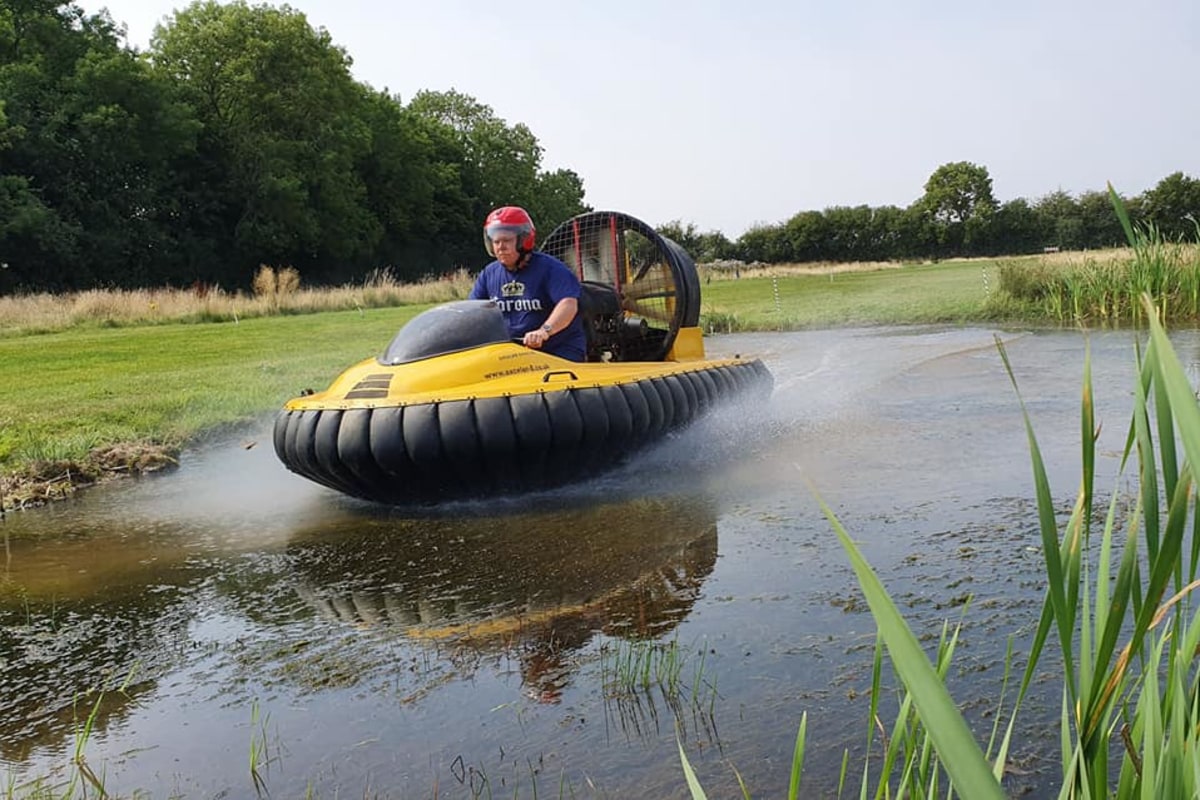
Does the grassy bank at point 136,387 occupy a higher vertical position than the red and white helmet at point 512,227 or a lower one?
lower

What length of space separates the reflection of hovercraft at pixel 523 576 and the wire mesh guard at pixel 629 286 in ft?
7.57

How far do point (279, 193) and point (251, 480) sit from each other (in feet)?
97.8

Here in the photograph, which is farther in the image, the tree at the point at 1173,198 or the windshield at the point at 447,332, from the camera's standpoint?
the tree at the point at 1173,198

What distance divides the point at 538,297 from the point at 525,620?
9.72 ft

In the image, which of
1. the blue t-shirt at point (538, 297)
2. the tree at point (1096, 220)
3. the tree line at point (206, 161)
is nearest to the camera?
the blue t-shirt at point (538, 297)

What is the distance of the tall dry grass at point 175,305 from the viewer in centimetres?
1750

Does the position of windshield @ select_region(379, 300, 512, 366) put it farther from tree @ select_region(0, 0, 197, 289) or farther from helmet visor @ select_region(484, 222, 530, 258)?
tree @ select_region(0, 0, 197, 289)

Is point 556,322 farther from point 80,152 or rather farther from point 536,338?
point 80,152

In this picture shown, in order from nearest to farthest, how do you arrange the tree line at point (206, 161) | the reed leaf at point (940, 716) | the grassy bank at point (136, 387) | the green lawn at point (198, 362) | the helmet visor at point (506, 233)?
the reed leaf at point (940, 716), the helmet visor at point (506, 233), the grassy bank at point (136, 387), the green lawn at point (198, 362), the tree line at point (206, 161)

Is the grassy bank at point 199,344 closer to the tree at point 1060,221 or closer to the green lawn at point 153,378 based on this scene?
the green lawn at point 153,378

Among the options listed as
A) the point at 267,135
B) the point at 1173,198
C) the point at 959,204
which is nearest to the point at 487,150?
the point at 267,135

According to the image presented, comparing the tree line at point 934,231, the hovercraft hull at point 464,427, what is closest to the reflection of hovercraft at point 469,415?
the hovercraft hull at point 464,427

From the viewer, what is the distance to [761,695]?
2.56 metres

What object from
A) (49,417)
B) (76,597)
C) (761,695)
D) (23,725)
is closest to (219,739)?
(23,725)
